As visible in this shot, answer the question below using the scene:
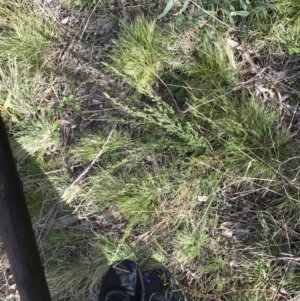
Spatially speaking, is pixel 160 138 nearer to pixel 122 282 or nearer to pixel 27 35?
pixel 122 282

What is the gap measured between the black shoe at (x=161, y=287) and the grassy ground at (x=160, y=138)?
53mm

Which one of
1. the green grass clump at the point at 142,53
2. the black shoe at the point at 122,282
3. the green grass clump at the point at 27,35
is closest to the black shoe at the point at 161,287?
the black shoe at the point at 122,282

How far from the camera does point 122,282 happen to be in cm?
254

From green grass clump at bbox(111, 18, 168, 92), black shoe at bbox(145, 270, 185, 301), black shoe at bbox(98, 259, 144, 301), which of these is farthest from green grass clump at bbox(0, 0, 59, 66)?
black shoe at bbox(145, 270, 185, 301)

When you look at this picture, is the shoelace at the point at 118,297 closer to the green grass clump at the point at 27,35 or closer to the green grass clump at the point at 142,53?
the green grass clump at the point at 142,53

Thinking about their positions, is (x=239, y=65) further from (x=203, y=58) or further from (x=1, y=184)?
(x=1, y=184)

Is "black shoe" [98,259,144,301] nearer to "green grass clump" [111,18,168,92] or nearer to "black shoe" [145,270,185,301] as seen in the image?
"black shoe" [145,270,185,301]

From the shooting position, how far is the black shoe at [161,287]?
2.44 metres

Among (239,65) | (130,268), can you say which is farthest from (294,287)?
(239,65)

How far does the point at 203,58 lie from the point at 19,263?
136cm

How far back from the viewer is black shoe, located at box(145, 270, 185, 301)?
2.44 metres

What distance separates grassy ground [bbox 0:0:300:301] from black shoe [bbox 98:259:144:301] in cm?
7

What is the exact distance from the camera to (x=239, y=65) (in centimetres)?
239

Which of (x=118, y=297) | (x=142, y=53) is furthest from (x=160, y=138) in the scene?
(x=118, y=297)
